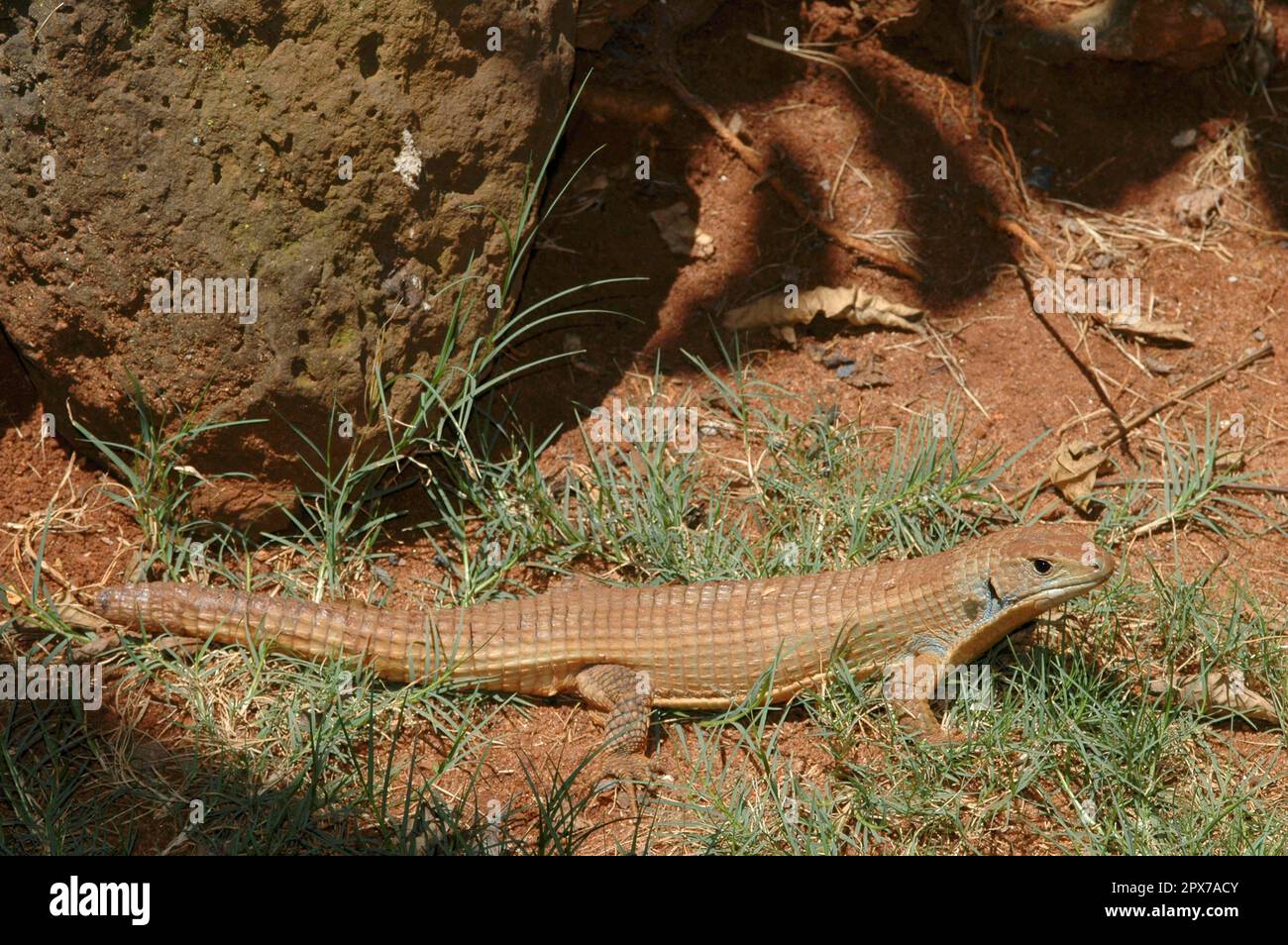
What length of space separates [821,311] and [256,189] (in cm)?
249

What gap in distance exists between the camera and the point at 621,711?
14.3ft

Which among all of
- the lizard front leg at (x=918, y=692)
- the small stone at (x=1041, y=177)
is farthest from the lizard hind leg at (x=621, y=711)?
the small stone at (x=1041, y=177)

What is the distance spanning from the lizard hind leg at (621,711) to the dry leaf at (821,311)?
182 centimetres

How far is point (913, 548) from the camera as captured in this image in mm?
4871

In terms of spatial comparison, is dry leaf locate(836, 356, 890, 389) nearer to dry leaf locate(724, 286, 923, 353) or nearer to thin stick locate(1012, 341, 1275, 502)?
dry leaf locate(724, 286, 923, 353)

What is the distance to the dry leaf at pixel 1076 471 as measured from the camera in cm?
504

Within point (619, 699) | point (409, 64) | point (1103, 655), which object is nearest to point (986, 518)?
point (1103, 655)

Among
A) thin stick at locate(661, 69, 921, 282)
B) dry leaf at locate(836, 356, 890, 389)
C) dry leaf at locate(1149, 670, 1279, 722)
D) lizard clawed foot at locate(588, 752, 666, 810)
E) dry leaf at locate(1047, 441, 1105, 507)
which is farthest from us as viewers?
thin stick at locate(661, 69, 921, 282)

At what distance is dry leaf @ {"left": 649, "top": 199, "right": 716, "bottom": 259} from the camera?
5738 millimetres

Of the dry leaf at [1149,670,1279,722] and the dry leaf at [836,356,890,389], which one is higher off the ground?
the dry leaf at [836,356,890,389]

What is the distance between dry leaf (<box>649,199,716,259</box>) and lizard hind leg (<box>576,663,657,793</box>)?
213 centimetres

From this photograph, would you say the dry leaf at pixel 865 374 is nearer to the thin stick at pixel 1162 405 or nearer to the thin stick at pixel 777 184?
the thin stick at pixel 777 184

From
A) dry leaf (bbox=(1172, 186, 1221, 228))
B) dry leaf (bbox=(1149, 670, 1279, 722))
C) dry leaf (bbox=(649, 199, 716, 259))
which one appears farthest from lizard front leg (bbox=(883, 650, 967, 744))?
dry leaf (bbox=(1172, 186, 1221, 228))

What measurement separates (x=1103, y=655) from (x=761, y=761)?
1315 millimetres
